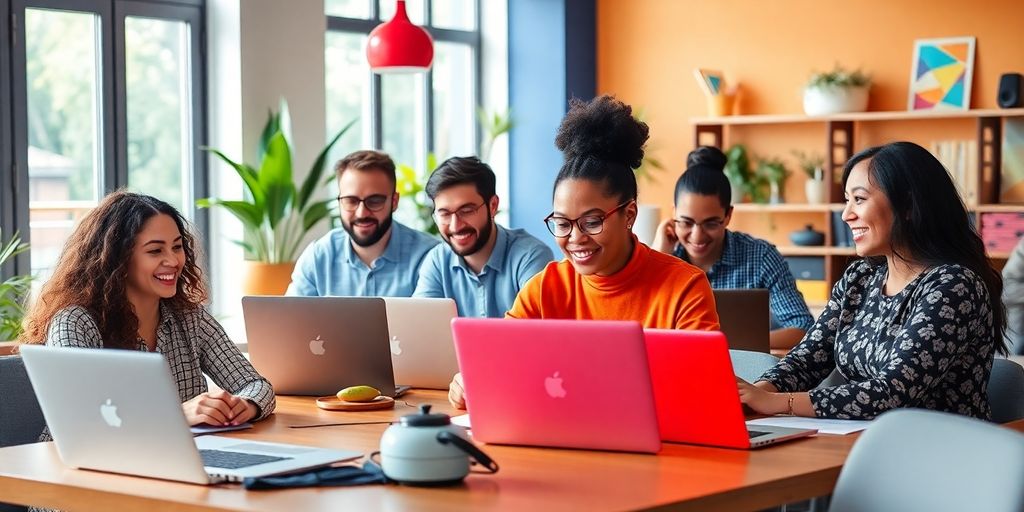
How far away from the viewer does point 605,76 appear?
8.16 metres

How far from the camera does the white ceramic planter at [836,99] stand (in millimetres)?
7043

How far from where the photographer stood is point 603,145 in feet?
9.18

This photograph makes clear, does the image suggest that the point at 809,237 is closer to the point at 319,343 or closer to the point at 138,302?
the point at 319,343

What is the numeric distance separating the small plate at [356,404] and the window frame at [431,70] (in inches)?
180

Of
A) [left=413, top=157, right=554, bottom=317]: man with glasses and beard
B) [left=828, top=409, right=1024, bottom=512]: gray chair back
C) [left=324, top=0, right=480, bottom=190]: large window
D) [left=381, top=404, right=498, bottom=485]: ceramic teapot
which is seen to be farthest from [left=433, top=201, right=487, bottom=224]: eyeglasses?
[left=324, top=0, right=480, bottom=190]: large window

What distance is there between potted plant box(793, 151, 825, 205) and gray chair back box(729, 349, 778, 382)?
4393 millimetres

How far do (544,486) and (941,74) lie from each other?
553 cm

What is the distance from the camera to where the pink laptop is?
7.09 feet

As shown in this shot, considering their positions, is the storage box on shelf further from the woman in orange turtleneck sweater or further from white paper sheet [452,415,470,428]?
white paper sheet [452,415,470,428]

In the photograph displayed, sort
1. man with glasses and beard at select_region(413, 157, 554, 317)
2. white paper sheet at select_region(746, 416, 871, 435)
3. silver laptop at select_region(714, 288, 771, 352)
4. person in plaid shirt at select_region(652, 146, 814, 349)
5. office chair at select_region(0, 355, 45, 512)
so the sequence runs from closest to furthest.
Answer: white paper sheet at select_region(746, 416, 871, 435) < office chair at select_region(0, 355, 45, 512) < silver laptop at select_region(714, 288, 771, 352) < man with glasses and beard at select_region(413, 157, 554, 317) < person in plaid shirt at select_region(652, 146, 814, 349)

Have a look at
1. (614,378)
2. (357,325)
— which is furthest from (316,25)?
(614,378)

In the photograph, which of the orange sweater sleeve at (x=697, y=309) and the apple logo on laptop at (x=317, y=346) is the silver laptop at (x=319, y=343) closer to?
the apple logo on laptop at (x=317, y=346)

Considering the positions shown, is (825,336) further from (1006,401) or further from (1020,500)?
(1020,500)

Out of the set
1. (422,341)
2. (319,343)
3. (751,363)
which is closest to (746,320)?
(751,363)
